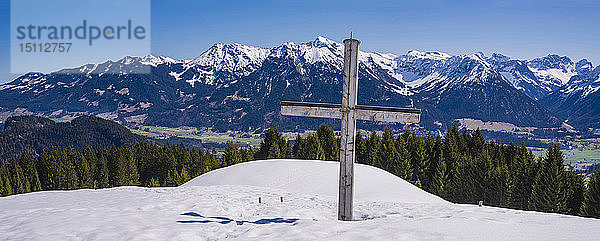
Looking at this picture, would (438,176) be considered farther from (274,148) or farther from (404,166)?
(274,148)

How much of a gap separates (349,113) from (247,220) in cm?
479

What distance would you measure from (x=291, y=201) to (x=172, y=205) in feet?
17.1

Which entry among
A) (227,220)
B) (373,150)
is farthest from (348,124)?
(373,150)

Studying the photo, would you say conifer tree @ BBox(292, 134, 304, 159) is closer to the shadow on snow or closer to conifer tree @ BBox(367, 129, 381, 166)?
conifer tree @ BBox(367, 129, 381, 166)

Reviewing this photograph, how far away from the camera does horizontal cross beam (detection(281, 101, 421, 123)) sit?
436 inches

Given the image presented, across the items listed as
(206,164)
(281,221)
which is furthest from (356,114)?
(206,164)

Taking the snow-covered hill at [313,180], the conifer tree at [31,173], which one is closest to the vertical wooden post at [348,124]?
the snow-covered hill at [313,180]

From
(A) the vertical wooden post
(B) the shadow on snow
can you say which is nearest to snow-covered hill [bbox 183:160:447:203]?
(A) the vertical wooden post

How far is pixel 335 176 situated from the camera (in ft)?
85.9

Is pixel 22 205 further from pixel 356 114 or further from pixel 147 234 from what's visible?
pixel 356 114

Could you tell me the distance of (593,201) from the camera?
3356cm

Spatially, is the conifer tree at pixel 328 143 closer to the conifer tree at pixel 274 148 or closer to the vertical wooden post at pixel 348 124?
the conifer tree at pixel 274 148

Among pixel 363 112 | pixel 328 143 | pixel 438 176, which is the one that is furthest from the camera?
pixel 328 143

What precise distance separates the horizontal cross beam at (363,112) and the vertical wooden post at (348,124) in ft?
0.83
